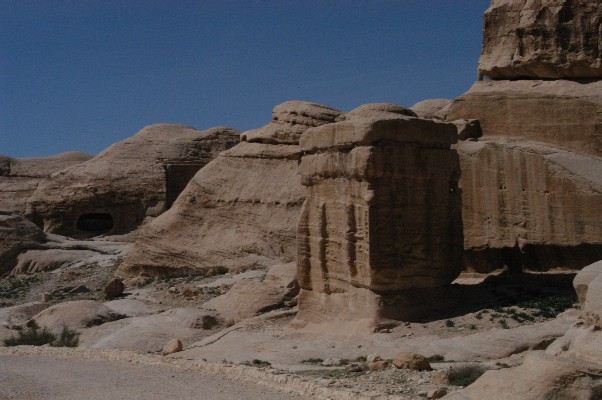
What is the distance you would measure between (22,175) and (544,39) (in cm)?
2950

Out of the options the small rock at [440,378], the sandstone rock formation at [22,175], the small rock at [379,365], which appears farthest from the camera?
the sandstone rock formation at [22,175]

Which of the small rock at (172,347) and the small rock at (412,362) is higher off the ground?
the small rock at (412,362)

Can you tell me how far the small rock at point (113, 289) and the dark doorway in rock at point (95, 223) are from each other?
544 inches

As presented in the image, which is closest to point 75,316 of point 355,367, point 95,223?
point 355,367

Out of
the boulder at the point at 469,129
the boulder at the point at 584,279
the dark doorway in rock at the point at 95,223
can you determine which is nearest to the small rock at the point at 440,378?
the boulder at the point at 584,279

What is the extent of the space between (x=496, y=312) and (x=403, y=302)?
176cm

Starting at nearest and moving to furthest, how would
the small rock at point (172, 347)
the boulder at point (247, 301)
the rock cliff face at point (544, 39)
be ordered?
1. the small rock at point (172, 347)
2. the rock cliff face at point (544, 39)
3. the boulder at point (247, 301)

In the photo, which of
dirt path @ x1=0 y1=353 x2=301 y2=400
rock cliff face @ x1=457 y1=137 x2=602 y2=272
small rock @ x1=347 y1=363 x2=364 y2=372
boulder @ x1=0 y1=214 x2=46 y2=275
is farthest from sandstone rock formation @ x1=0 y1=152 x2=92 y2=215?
small rock @ x1=347 y1=363 x2=364 y2=372

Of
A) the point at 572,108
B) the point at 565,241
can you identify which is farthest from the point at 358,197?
the point at 572,108

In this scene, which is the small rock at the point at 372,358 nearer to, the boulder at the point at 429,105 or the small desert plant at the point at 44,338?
the small desert plant at the point at 44,338

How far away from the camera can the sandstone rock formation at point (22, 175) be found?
4022 cm

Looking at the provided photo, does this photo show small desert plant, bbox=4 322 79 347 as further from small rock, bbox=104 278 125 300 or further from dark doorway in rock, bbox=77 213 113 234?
dark doorway in rock, bbox=77 213 113 234

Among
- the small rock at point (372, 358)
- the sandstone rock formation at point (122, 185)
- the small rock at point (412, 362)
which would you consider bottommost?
the small rock at point (372, 358)

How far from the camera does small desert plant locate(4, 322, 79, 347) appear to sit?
63.6 feet
